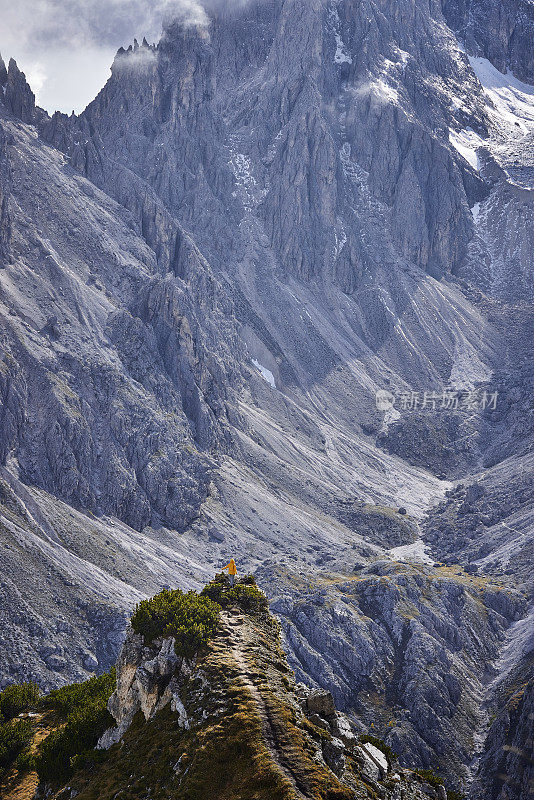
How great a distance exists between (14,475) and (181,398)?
58054 mm

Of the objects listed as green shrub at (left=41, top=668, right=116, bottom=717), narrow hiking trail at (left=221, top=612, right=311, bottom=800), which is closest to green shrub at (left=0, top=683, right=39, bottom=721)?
green shrub at (left=41, top=668, right=116, bottom=717)

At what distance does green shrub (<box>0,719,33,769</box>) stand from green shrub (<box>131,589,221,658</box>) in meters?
15.8

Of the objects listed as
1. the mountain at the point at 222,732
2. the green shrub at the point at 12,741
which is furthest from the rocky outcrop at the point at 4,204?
the mountain at the point at 222,732

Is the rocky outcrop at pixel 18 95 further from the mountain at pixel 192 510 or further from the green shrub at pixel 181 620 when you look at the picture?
the green shrub at pixel 181 620

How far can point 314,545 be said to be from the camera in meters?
157

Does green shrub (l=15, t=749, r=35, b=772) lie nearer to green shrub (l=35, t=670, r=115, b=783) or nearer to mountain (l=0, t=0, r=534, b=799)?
green shrub (l=35, t=670, r=115, b=783)

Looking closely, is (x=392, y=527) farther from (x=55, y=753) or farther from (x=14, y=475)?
(x=55, y=753)

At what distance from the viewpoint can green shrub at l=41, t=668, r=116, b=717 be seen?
51062 millimetres

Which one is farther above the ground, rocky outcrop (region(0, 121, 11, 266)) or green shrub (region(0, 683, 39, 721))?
rocky outcrop (region(0, 121, 11, 266))

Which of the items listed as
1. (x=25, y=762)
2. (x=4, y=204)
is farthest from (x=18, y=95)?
(x=25, y=762)

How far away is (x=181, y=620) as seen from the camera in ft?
124

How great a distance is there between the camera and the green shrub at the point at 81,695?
5106 centimetres

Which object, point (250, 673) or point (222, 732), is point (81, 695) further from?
point (222, 732)

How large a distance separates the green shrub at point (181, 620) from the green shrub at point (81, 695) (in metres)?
14.1
